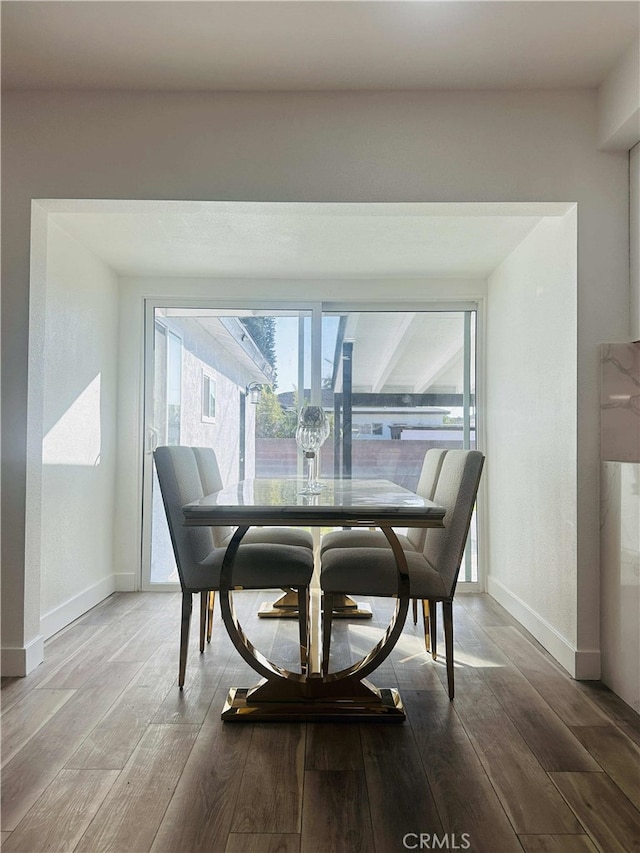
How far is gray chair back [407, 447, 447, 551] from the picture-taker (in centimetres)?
317

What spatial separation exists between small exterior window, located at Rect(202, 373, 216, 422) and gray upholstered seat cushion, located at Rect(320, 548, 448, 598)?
2.38m

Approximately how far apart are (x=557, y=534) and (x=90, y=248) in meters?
3.10

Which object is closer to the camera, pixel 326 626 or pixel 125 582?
pixel 326 626

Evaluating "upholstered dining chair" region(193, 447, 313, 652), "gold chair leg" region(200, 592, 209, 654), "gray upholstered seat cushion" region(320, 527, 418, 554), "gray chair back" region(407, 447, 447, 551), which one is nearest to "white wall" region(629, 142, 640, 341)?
"gray chair back" region(407, 447, 447, 551)

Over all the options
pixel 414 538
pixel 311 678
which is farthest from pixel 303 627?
pixel 414 538

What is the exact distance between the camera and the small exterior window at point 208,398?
458cm

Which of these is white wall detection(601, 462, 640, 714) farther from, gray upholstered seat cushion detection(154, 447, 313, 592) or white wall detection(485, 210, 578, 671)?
gray upholstered seat cushion detection(154, 447, 313, 592)

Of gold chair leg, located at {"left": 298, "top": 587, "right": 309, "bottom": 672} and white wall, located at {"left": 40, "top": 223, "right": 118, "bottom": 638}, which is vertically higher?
white wall, located at {"left": 40, "top": 223, "right": 118, "bottom": 638}

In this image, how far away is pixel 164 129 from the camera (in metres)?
2.67

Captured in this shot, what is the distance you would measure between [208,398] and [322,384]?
33.6 inches

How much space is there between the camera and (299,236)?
11.6 feet

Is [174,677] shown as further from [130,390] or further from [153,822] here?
[130,390]

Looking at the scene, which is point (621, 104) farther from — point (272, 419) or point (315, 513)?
point (272, 419)

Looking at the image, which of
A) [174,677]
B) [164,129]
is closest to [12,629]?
[174,677]
